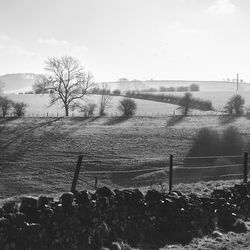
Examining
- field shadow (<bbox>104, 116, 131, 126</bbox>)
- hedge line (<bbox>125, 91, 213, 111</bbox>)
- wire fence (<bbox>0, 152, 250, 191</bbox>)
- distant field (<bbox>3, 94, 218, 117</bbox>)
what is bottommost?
wire fence (<bbox>0, 152, 250, 191</bbox>)

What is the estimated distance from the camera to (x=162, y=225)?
9.59 meters

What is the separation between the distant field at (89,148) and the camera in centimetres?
3106

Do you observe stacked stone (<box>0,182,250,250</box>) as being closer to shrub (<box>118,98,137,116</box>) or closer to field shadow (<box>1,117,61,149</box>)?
field shadow (<box>1,117,61,149</box>)

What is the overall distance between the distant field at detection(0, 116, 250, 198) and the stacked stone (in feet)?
57.0

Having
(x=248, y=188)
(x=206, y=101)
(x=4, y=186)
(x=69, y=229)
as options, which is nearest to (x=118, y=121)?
(x=206, y=101)

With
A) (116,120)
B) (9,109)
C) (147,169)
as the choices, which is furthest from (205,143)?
(9,109)

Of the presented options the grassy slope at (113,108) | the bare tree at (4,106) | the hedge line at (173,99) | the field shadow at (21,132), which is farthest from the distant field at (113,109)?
the field shadow at (21,132)

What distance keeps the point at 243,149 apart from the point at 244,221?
123 ft

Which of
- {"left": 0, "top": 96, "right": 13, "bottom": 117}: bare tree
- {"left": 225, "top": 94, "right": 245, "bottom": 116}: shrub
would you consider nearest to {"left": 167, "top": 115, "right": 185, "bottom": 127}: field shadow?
{"left": 225, "top": 94, "right": 245, "bottom": 116}: shrub

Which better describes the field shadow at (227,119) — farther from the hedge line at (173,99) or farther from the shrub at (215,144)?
the hedge line at (173,99)

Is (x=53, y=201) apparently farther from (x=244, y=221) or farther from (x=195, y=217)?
(x=244, y=221)

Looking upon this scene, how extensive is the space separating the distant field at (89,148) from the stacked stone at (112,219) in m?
17.4

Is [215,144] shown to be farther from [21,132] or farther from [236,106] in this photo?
[236,106]

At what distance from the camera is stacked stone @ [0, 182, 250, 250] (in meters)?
7.70
